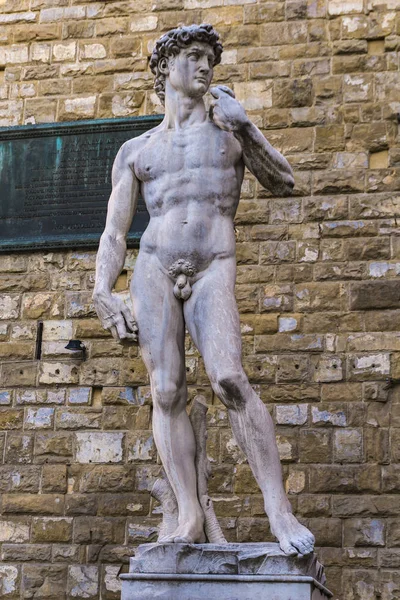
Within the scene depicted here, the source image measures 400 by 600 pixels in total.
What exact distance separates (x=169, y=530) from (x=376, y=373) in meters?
2.94

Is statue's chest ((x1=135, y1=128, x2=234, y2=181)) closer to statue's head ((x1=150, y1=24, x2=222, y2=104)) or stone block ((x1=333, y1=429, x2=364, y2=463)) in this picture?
statue's head ((x1=150, y1=24, x2=222, y2=104))

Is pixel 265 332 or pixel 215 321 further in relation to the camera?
pixel 265 332

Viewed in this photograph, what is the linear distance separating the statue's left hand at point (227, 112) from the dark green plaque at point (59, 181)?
10.1 feet

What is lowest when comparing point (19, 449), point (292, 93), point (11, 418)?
point (19, 449)

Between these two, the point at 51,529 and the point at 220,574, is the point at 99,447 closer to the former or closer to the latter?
the point at 51,529

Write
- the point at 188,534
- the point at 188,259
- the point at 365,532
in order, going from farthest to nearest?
the point at 365,532 < the point at 188,259 < the point at 188,534

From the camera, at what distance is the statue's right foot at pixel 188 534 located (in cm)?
522

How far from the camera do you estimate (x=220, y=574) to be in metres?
5.07

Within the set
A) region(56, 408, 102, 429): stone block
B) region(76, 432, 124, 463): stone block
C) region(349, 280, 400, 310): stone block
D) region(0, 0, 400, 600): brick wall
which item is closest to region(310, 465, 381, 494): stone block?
region(0, 0, 400, 600): brick wall

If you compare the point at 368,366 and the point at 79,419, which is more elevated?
the point at 368,366

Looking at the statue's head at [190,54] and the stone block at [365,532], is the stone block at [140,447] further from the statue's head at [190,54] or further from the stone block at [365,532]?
the statue's head at [190,54]

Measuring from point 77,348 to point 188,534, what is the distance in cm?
344

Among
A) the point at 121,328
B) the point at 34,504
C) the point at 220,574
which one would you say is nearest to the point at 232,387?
the point at 121,328

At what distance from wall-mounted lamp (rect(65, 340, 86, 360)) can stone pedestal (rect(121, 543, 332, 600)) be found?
Result: 11.2 ft
